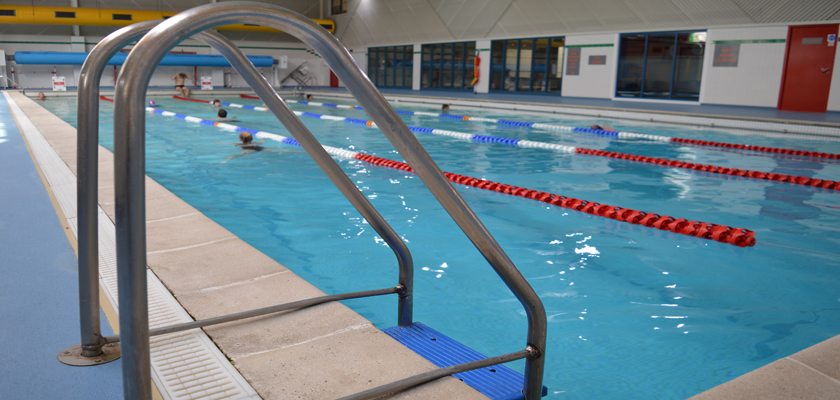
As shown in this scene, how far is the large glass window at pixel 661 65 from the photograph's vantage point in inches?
625

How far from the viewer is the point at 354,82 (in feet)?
3.96

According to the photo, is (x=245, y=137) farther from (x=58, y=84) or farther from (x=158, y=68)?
(x=158, y=68)

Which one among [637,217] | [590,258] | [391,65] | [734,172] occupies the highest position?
[391,65]

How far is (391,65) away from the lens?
2734cm

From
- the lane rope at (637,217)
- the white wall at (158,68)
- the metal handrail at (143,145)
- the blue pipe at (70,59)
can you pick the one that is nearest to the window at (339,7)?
the white wall at (158,68)

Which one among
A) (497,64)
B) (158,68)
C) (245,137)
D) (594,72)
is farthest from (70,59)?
(594,72)

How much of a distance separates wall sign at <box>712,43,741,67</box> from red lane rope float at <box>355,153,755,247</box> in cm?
1218

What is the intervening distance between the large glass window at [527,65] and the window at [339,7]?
10.2m

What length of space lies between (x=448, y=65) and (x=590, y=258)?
21.6 meters

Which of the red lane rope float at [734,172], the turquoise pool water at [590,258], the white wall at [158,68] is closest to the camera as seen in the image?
the turquoise pool water at [590,258]

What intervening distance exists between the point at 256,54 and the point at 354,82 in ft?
98.0

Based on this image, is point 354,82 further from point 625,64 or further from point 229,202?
point 625,64

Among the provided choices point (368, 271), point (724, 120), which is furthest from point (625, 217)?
point (724, 120)

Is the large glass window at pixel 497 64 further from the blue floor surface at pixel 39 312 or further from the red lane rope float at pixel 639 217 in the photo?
the blue floor surface at pixel 39 312
